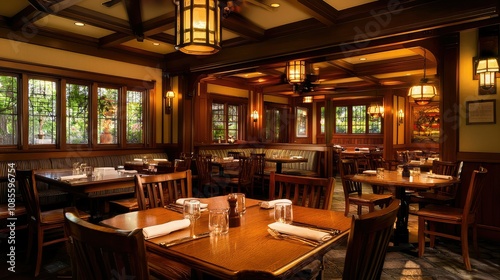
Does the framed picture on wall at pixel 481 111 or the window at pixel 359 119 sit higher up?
the window at pixel 359 119

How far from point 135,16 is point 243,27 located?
5.24ft

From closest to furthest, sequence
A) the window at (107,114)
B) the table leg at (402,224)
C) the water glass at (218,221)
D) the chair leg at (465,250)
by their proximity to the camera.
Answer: the water glass at (218,221), the chair leg at (465,250), the table leg at (402,224), the window at (107,114)

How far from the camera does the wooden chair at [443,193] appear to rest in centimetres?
412


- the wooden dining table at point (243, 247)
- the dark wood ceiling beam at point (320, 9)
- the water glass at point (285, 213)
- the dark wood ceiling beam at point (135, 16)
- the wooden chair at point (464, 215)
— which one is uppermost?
the dark wood ceiling beam at point (135, 16)

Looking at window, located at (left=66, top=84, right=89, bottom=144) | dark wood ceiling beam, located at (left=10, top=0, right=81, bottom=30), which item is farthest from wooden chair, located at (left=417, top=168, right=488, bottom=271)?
window, located at (left=66, top=84, right=89, bottom=144)

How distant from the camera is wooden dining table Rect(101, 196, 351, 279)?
117 centimetres

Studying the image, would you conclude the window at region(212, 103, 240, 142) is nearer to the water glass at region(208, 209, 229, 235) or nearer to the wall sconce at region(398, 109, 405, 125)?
the wall sconce at region(398, 109, 405, 125)

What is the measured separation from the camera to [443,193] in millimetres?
4391

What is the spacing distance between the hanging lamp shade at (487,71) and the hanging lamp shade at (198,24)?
358 cm

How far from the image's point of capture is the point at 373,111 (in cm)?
1110

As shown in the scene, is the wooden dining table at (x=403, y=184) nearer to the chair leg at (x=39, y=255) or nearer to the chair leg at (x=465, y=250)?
the chair leg at (x=465, y=250)

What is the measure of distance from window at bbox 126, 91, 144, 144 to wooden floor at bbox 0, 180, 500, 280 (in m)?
3.01

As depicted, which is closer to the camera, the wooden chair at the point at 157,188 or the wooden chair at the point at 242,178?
the wooden chair at the point at 157,188

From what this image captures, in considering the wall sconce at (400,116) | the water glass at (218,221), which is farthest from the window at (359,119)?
the water glass at (218,221)
